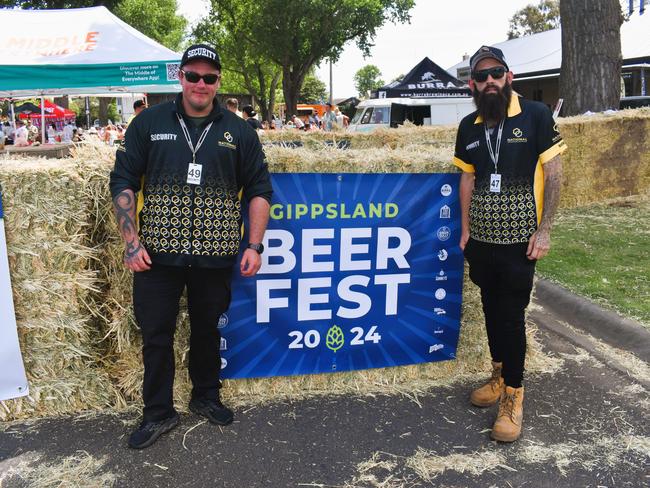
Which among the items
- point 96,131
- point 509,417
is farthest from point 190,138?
point 96,131

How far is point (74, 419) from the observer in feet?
11.3

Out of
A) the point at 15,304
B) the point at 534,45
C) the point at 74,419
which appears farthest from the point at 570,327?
the point at 534,45

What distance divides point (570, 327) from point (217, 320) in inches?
129

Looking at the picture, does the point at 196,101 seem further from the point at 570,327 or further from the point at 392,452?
the point at 570,327

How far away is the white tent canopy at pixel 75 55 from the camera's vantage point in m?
8.73

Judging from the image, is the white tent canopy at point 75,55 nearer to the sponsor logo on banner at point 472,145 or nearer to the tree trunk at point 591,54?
the sponsor logo on banner at point 472,145

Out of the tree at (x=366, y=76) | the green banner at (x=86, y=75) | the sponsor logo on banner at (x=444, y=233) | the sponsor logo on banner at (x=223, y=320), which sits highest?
the tree at (x=366, y=76)

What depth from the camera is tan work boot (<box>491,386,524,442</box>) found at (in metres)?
3.28

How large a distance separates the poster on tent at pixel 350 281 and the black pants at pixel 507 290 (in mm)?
495

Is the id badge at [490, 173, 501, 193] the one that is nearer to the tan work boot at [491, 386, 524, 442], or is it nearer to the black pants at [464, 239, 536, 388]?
the black pants at [464, 239, 536, 388]

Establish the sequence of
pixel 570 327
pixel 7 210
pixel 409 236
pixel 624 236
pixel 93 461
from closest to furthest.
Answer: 1. pixel 93 461
2. pixel 7 210
3. pixel 409 236
4. pixel 570 327
5. pixel 624 236

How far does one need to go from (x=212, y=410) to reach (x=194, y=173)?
→ 144 centimetres

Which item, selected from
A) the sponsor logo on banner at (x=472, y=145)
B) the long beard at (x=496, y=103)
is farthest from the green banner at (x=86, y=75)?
the long beard at (x=496, y=103)

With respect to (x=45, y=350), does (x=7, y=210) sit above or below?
above
